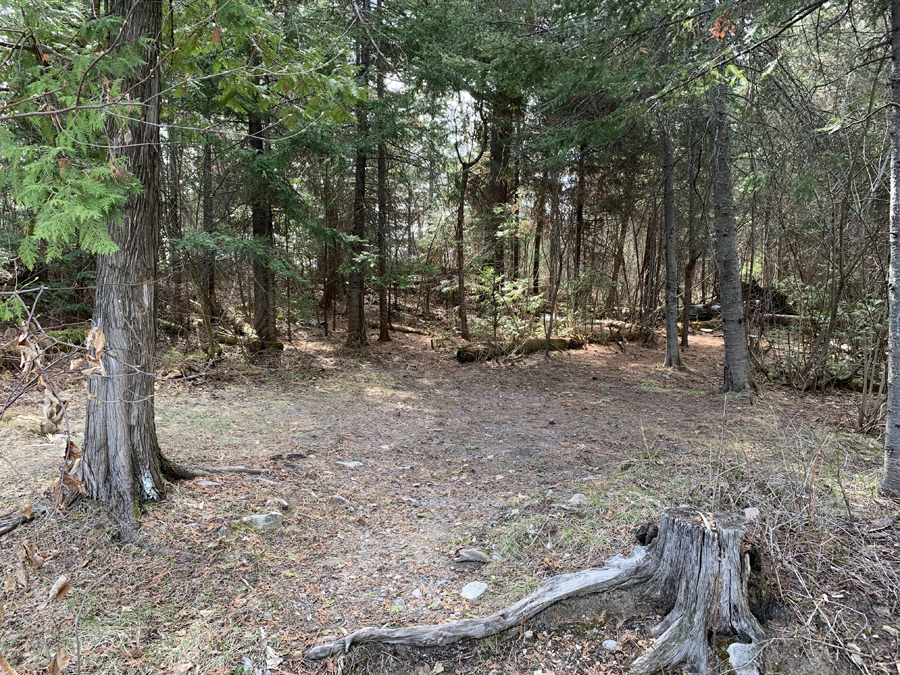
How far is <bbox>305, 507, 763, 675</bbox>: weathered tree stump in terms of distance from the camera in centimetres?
224

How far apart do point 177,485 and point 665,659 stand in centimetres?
343

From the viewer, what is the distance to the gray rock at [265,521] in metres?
3.43

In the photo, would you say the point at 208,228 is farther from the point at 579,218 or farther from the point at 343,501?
the point at 579,218

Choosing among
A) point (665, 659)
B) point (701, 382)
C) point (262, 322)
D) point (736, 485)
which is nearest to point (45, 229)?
point (665, 659)

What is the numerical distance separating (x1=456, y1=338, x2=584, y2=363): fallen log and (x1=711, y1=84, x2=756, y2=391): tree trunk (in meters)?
4.64

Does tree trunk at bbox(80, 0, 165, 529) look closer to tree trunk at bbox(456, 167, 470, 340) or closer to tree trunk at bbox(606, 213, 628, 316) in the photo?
tree trunk at bbox(456, 167, 470, 340)

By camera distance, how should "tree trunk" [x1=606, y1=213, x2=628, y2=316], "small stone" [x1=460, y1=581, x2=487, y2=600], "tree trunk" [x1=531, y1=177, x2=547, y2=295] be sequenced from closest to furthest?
1. "small stone" [x1=460, y1=581, x2=487, y2=600]
2. "tree trunk" [x1=531, y1=177, x2=547, y2=295]
3. "tree trunk" [x1=606, y1=213, x2=628, y2=316]

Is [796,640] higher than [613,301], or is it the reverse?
[613,301]

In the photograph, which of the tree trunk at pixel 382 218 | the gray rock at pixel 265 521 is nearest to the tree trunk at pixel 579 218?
the tree trunk at pixel 382 218

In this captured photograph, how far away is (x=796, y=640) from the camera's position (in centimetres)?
221

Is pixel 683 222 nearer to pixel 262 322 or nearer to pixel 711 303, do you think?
pixel 711 303

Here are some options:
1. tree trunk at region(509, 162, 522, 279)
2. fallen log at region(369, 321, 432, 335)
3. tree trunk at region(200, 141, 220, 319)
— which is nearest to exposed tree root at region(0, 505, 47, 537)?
tree trunk at region(200, 141, 220, 319)

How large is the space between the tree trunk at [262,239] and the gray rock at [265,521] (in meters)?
5.53

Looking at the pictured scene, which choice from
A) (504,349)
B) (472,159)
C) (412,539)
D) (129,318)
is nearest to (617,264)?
(504,349)
